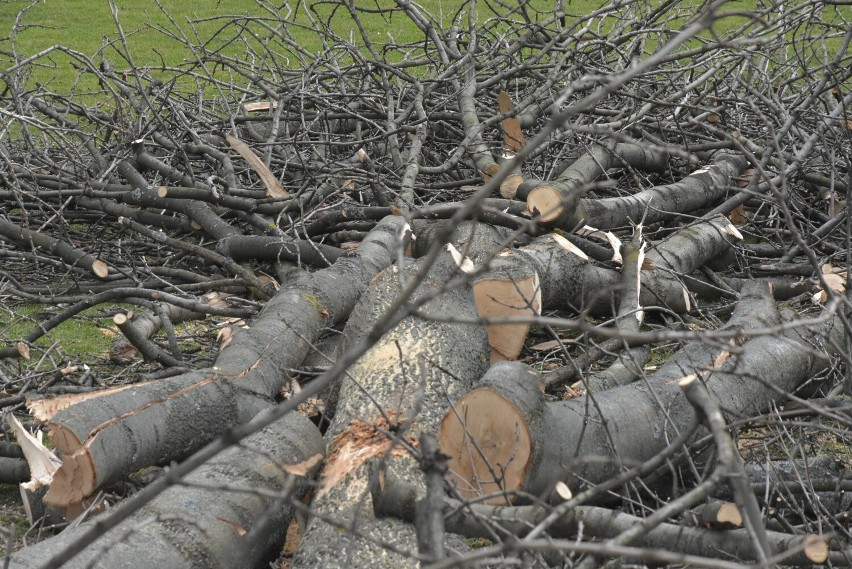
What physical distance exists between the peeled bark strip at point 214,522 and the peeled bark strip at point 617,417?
1.66 ft

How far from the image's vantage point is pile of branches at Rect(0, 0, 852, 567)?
7.41 ft

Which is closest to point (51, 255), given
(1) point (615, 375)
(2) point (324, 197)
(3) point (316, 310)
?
(2) point (324, 197)

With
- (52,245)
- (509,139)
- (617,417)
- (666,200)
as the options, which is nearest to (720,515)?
(617,417)

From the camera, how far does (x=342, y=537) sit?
8.34 feet

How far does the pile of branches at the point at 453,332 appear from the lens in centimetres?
226

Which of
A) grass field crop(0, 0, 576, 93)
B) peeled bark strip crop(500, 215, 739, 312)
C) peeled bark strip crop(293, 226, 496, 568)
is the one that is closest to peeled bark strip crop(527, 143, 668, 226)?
peeled bark strip crop(500, 215, 739, 312)

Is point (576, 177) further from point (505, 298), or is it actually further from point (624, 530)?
point (624, 530)

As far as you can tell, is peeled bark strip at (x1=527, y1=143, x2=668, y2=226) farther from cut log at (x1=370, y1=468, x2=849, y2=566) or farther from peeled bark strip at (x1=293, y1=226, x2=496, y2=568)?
cut log at (x1=370, y1=468, x2=849, y2=566)

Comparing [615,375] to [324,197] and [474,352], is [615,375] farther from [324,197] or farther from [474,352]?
[324,197]

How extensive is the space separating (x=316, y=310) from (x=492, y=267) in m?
0.73

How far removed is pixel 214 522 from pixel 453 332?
4.08 feet

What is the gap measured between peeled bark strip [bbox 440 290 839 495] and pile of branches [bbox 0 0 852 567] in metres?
0.01

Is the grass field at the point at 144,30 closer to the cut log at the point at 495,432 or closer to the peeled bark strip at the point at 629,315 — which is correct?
the peeled bark strip at the point at 629,315

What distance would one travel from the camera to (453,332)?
3.56 meters
